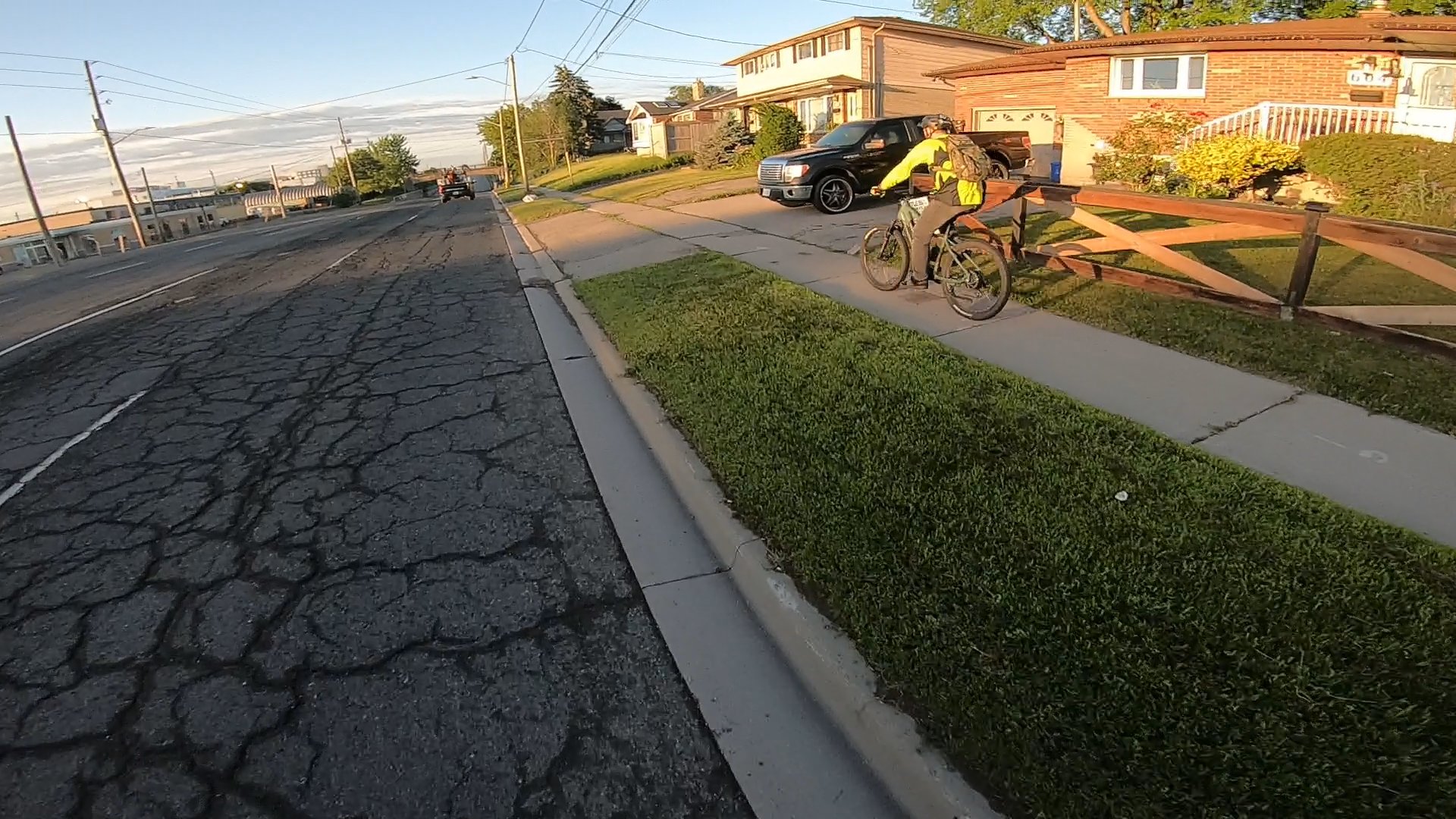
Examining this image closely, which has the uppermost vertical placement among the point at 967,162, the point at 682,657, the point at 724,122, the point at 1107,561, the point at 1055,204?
the point at 724,122

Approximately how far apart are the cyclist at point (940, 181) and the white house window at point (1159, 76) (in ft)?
46.3

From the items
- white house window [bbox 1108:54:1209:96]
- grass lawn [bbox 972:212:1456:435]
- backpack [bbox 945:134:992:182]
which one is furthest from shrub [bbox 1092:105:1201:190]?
backpack [bbox 945:134:992:182]

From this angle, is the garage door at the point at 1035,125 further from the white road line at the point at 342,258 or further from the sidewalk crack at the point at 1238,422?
the white road line at the point at 342,258

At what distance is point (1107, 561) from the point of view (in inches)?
114

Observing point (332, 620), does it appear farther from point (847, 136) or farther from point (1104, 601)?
point (847, 136)

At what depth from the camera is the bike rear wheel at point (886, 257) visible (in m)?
7.40

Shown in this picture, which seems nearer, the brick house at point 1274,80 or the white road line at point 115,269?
the brick house at point 1274,80

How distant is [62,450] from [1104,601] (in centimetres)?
707

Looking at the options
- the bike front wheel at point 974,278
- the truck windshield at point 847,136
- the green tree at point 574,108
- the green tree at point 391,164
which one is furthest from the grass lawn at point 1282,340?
the green tree at point 391,164

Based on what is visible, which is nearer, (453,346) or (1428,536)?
(1428,536)

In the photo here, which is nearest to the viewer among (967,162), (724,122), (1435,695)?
(1435,695)

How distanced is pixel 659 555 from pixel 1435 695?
2.89 m

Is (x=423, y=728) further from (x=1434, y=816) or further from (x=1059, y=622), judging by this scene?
(x=1434, y=816)

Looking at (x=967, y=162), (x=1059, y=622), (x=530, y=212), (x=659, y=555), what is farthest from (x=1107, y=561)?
(x=530, y=212)
